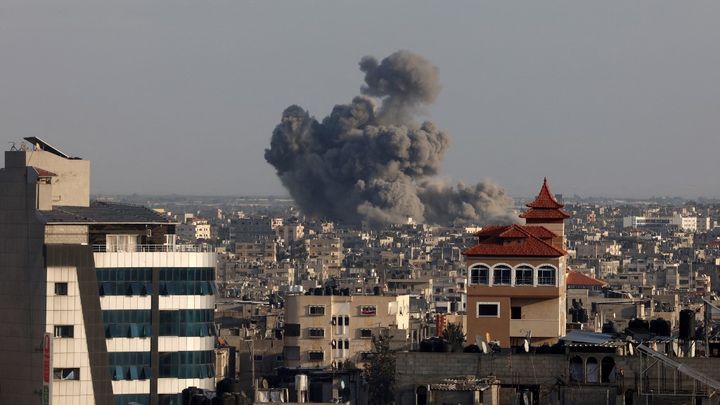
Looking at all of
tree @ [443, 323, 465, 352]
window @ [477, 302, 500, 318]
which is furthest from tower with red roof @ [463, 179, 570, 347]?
tree @ [443, 323, 465, 352]

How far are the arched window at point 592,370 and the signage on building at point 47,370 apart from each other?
1386 cm

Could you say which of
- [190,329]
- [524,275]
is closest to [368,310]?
[524,275]

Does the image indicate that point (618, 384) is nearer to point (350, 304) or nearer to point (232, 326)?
point (350, 304)

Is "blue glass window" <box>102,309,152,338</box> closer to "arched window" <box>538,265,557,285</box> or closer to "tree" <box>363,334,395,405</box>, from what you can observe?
"arched window" <box>538,265,557,285</box>

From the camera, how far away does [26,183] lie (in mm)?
59406

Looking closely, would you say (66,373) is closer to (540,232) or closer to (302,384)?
(302,384)

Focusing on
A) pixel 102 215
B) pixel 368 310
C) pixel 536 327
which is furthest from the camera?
pixel 368 310

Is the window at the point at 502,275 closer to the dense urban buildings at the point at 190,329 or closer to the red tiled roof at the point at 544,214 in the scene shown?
the dense urban buildings at the point at 190,329

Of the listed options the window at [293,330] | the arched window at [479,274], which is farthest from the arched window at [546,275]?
the window at [293,330]

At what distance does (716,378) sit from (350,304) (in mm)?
55190

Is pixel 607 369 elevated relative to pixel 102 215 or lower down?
lower down

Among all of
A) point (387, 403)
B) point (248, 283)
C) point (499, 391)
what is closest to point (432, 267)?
point (248, 283)

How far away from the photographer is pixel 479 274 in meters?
64.9

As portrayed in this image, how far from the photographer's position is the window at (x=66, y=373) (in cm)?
5688
